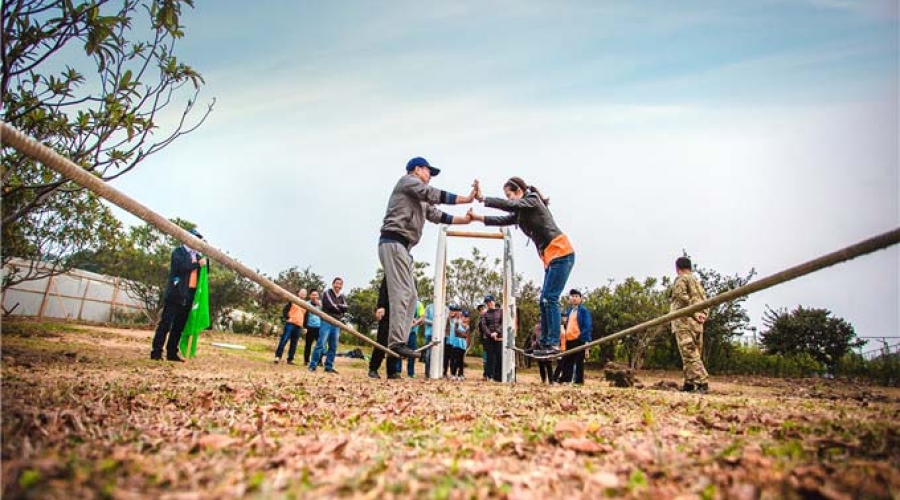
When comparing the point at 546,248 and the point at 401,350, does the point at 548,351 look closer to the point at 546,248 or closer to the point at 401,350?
the point at 546,248

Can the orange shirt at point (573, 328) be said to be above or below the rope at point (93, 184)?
below

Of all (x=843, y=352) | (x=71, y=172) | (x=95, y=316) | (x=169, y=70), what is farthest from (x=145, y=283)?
(x=843, y=352)

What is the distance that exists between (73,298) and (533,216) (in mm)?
27673

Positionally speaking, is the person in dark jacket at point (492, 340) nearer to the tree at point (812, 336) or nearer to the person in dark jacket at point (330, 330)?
the person in dark jacket at point (330, 330)

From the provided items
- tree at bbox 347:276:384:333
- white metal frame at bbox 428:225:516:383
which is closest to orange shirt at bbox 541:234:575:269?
white metal frame at bbox 428:225:516:383

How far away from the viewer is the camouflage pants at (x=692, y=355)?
21.5 feet

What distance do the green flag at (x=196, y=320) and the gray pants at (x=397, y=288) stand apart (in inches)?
163

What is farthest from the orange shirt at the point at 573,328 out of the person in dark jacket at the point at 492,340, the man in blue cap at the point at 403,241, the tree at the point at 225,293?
the tree at the point at 225,293

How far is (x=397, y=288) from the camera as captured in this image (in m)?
5.23

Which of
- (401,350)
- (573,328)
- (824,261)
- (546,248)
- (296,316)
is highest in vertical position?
(546,248)

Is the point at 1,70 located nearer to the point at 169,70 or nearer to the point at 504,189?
the point at 169,70

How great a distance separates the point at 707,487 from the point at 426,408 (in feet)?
5.90

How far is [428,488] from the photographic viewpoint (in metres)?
1.33

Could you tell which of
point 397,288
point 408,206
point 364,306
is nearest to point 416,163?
point 408,206
